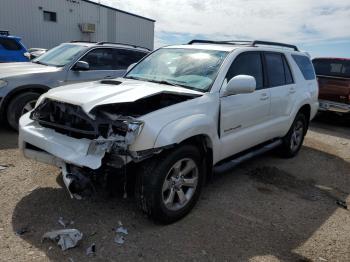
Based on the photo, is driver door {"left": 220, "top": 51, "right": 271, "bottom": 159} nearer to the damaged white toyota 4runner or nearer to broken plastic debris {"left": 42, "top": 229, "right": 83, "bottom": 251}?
the damaged white toyota 4runner

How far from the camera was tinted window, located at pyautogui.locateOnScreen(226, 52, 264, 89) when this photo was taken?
14.5 ft

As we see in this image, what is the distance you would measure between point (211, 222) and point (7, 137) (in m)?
4.13

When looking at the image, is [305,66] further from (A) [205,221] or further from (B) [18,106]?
(B) [18,106]

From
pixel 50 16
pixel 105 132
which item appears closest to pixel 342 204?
pixel 105 132

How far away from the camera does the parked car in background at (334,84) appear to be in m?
9.80

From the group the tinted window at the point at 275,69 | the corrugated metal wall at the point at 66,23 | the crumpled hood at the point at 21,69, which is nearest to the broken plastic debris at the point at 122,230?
the tinted window at the point at 275,69

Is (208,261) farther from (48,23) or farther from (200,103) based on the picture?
(48,23)

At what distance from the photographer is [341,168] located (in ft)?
20.4

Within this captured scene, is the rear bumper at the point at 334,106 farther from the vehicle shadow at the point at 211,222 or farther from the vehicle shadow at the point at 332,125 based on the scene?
the vehicle shadow at the point at 211,222

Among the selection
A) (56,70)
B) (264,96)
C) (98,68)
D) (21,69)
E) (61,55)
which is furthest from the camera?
(98,68)

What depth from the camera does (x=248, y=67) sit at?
15.6ft

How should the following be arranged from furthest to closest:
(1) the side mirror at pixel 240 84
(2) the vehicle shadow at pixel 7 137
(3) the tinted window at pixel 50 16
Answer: (3) the tinted window at pixel 50 16, (2) the vehicle shadow at pixel 7 137, (1) the side mirror at pixel 240 84

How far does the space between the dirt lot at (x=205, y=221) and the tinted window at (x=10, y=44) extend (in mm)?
7940

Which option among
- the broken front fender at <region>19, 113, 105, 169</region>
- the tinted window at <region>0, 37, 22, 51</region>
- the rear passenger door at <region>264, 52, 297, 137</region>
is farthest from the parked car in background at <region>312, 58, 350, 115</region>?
the tinted window at <region>0, 37, 22, 51</region>
